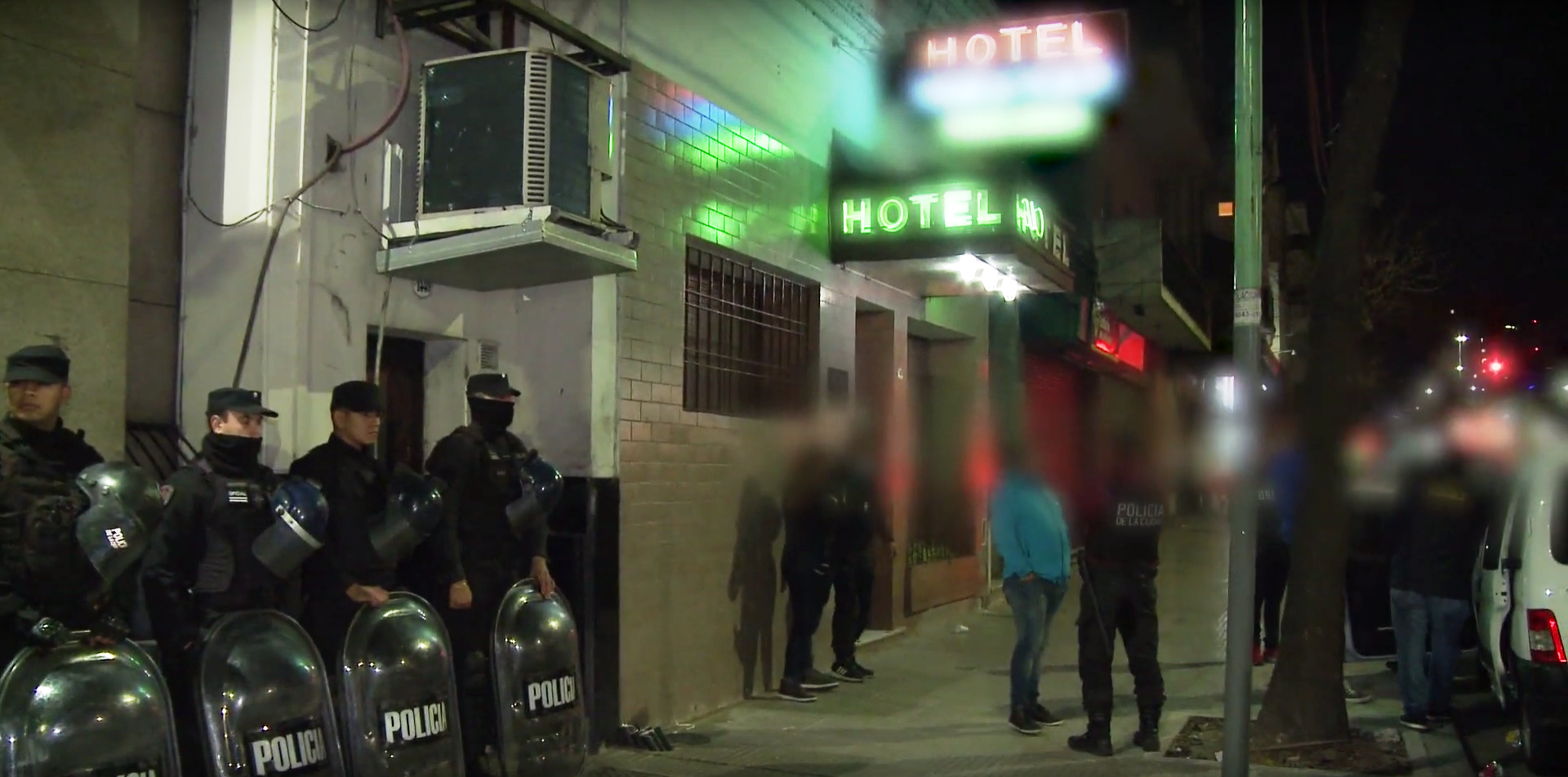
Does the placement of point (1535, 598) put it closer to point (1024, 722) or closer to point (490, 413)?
point (1024, 722)

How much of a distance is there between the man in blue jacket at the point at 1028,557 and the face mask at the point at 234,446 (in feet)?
14.2

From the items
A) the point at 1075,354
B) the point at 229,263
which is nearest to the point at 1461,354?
the point at 1075,354

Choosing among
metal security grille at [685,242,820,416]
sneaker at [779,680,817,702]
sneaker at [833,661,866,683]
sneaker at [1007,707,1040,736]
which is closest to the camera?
sneaker at [1007,707,1040,736]

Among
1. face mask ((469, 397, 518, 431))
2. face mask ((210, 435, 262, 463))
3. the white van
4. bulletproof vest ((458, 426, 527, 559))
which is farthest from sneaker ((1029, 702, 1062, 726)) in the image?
face mask ((210, 435, 262, 463))

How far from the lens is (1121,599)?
7.46m

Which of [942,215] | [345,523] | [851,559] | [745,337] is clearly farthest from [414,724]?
[942,215]

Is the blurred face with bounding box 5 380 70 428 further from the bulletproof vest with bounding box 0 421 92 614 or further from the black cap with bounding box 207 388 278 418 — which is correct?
the black cap with bounding box 207 388 278 418

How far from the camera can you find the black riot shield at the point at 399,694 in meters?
5.42

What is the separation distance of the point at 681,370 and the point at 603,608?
174 centimetres

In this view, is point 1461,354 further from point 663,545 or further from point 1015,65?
point 663,545

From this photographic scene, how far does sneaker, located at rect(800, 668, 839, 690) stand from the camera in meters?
9.12

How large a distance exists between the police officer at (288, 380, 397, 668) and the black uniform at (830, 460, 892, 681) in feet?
13.2

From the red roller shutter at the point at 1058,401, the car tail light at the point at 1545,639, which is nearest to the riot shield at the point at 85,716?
the car tail light at the point at 1545,639

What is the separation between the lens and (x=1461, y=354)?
100 ft
